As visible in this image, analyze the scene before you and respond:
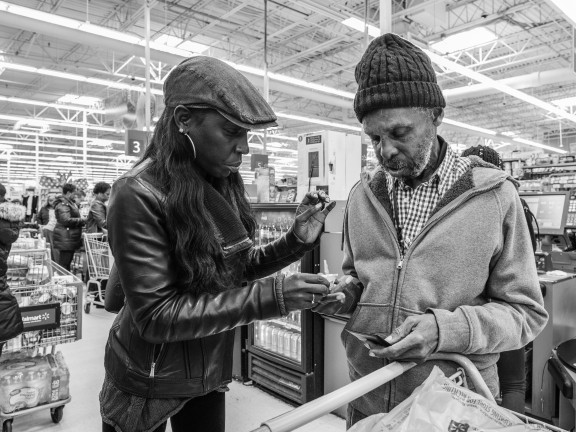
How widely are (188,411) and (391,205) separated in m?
0.96

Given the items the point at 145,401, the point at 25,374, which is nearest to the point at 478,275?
the point at 145,401

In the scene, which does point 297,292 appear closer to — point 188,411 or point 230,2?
point 188,411

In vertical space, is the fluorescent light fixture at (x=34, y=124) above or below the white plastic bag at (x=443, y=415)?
above

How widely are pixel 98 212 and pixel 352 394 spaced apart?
699 centimetres

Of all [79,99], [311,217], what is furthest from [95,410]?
[79,99]

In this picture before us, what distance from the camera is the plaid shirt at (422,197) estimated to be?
135cm

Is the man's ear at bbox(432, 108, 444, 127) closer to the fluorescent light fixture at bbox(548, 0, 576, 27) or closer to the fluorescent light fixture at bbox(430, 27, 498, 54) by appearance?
the fluorescent light fixture at bbox(548, 0, 576, 27)

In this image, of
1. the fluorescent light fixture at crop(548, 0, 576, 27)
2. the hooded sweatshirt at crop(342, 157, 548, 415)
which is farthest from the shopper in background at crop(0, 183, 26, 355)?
the fluorescent light fixture at crop(548, 0, 576, 27)

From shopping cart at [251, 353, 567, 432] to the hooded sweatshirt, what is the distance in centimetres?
4

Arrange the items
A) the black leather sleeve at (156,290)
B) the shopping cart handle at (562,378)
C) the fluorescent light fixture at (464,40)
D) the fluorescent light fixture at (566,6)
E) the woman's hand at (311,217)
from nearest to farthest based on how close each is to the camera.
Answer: the black leather sleeve at (156,290) → the woman's hand at (311,217) → the shopping cart handle at (562,378) → the fluorescent light fixture at (566,6) → the fluorescent light fixture at (464,40)

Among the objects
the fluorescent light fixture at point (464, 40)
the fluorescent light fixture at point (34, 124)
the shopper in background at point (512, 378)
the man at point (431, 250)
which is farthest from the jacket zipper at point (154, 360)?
the fluorescent light fixture at point (34, 124)

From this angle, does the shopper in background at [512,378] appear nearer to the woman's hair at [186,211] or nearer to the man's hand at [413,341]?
the man's hand at [413,341]

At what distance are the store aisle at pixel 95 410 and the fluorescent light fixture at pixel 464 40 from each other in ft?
26.2

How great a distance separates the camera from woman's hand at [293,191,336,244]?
1633 millimetres
